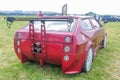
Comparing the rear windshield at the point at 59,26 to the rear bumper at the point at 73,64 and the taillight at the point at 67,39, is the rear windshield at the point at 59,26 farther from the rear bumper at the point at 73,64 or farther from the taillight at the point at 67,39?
the rear bumper at the point at 73,64

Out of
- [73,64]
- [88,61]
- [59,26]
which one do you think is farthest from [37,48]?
[88,61]

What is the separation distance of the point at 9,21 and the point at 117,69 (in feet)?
9.37

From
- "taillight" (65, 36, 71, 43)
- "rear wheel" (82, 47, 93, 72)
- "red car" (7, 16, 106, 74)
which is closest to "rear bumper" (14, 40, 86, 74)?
"red car" (7, 16, 106, 74)

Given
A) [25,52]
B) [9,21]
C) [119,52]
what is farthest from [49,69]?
[119,52]

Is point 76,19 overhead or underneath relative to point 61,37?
overhead

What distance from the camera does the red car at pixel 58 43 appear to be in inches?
172

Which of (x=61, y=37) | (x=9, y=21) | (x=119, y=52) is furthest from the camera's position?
(x=119, y=52)

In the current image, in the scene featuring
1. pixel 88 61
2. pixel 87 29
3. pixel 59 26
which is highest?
pixel 59 26

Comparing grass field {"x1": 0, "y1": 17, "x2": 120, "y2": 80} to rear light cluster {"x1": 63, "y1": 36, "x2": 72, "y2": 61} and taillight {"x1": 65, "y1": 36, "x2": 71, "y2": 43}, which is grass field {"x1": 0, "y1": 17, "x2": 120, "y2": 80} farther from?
taillight {"x1": 65, "y1": 36, "x2": 71, "y2": 43}

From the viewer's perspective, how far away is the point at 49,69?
5.17m

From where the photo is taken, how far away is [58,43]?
4441mm

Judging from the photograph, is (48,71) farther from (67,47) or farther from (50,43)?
(67,47)

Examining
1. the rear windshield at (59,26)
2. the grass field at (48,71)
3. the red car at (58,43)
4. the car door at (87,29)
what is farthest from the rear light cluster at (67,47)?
the car door at (87,29)

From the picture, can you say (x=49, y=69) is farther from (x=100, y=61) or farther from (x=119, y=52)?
(x=119, y=52)
